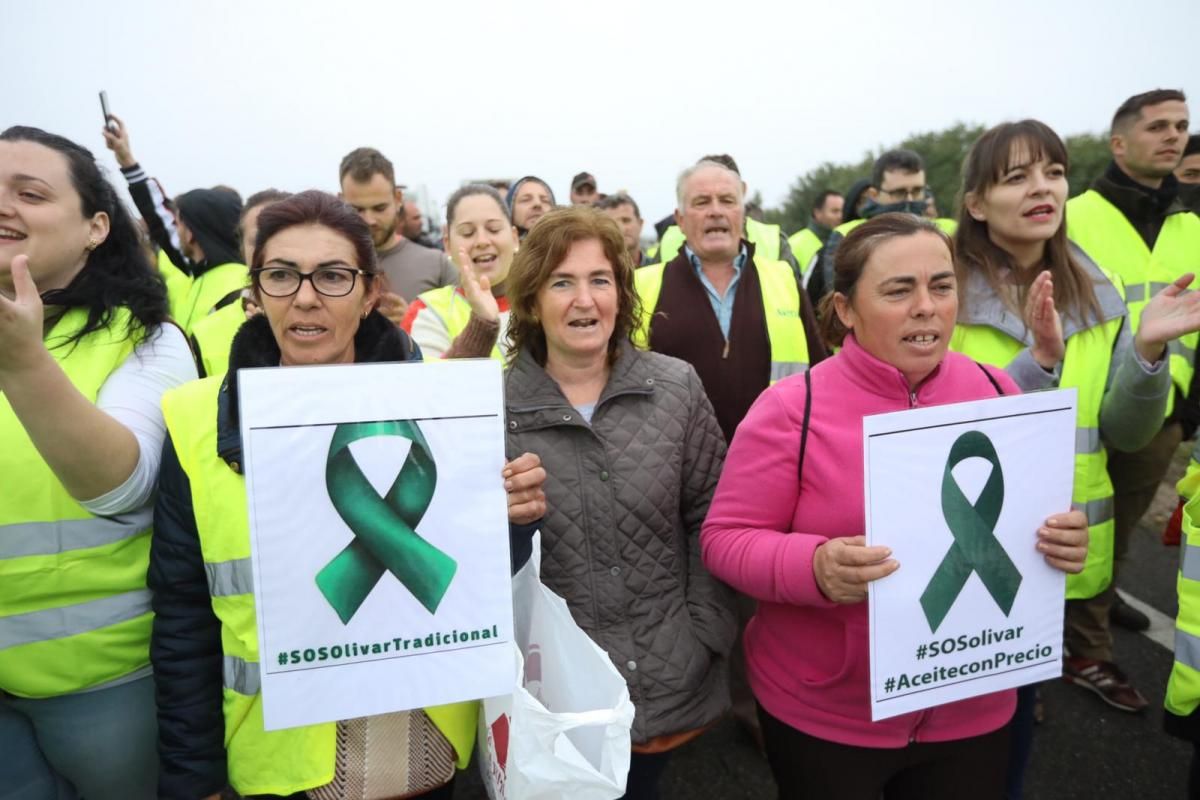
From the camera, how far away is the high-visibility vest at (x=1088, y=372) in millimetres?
2344

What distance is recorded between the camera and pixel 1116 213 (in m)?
3.31

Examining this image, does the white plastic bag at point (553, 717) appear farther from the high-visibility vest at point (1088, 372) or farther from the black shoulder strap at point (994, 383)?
the high-visibility vest at point (1088, 372)

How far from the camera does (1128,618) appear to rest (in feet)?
12.6

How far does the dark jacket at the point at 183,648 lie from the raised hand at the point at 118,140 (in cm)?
347

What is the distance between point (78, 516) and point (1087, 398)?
298 cm

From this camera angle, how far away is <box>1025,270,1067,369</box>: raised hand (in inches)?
80.4

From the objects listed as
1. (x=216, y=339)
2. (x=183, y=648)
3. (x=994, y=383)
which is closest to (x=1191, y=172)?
(x=994, y=383)

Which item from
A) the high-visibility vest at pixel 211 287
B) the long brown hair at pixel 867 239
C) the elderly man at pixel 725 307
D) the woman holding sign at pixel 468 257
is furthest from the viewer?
the high-visibility vest at pixel 211 287

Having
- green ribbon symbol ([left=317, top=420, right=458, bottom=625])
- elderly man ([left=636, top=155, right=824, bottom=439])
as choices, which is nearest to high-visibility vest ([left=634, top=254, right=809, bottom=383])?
elderly man ([left=636, top=155, right=824, bottom=439])

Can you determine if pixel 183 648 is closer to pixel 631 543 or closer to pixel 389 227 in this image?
pixel 631 543

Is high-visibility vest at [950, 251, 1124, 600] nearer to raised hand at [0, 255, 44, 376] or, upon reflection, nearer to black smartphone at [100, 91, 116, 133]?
raised hand at [0, 255, 44, 376]

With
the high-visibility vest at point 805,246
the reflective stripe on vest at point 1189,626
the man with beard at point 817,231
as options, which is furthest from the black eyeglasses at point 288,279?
the high-visibility vest at point 805,246

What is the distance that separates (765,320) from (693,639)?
1777 mm

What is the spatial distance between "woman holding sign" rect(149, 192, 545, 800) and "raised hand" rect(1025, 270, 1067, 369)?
5.23 ft
